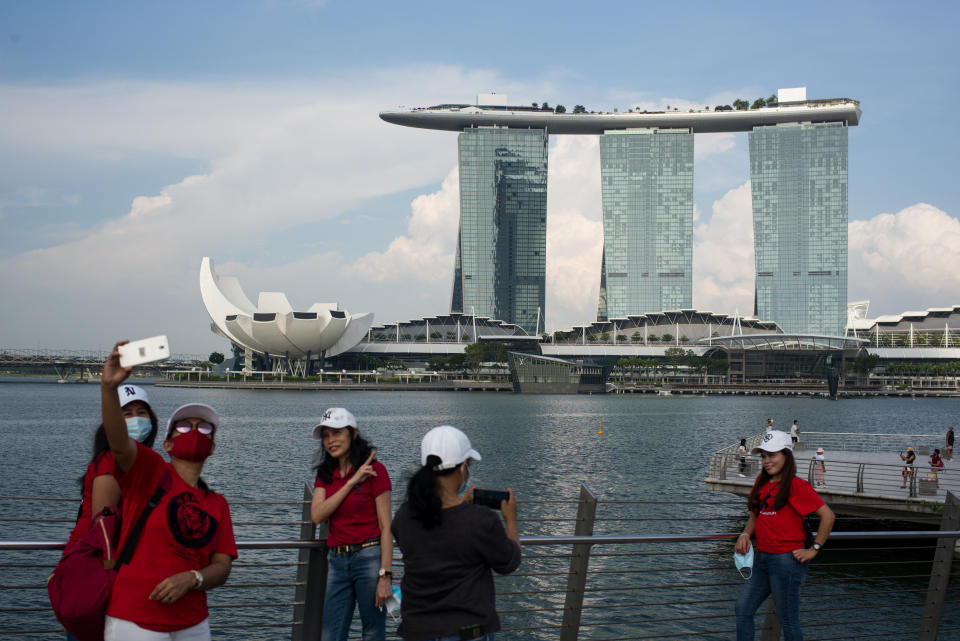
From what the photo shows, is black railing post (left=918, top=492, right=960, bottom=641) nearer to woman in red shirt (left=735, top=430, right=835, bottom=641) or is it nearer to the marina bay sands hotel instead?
woman in red shirt (left=735, top=430, right=835, bottom=641)

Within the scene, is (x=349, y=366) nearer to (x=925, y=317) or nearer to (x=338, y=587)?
(x=925, y=317)

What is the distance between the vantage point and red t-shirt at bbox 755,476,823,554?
4.94 metres

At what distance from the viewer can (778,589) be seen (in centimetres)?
497

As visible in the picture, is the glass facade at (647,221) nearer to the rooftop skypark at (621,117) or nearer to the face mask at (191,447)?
the rooftop skypark at (621,117)

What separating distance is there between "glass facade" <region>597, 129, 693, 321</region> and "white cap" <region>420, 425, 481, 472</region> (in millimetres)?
145728

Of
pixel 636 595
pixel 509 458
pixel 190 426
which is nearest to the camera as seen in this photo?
pixel 190 426

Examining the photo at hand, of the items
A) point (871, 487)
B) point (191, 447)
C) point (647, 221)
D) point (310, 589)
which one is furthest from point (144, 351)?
point (647, 221)

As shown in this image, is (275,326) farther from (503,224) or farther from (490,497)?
(490,497)

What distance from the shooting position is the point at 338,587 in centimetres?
448

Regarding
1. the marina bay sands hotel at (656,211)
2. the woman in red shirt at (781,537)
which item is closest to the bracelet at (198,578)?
the woman in red shirt at (781,537)

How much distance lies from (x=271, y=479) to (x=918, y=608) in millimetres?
17321

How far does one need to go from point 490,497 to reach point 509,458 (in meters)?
27.2

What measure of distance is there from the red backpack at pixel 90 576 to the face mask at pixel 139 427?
2.24 ft

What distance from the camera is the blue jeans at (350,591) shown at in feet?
14.5
